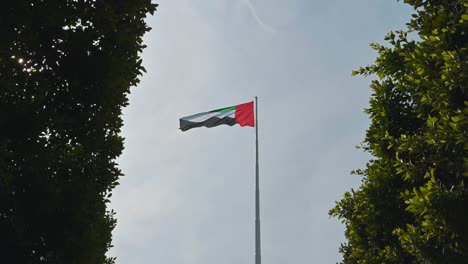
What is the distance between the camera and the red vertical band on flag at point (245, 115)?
23.4 metres

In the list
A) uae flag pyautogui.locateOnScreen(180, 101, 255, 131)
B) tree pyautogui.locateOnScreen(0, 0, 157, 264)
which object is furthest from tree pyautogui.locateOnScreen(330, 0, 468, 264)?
uae flag pyautogui.locateOnScreen(180, 101, 255, 131)

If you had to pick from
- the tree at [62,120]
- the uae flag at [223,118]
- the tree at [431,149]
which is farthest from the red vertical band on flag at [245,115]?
the tree at [62,120]

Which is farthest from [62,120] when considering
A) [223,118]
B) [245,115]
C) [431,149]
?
[245,115]

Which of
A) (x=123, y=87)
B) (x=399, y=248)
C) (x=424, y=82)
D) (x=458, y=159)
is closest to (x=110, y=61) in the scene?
(x=123, y=87)

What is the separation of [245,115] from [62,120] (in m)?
14.9

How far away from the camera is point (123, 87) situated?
10320 mm

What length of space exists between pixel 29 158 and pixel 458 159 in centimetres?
761

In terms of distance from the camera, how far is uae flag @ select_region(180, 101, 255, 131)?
72.0ft

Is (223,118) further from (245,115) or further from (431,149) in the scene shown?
(431,149)

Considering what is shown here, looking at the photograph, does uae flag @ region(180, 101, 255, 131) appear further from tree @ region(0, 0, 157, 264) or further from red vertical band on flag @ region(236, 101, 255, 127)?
tree @ region(0, 0, 157, 264)

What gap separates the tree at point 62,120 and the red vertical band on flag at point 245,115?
12.8m

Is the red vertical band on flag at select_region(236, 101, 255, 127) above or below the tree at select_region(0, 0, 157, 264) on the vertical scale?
above

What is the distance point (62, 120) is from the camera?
9.26 m

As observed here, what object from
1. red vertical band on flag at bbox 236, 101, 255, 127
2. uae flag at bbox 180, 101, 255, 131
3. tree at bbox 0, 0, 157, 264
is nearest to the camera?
tree at bbox 0, 0, 157, 264
